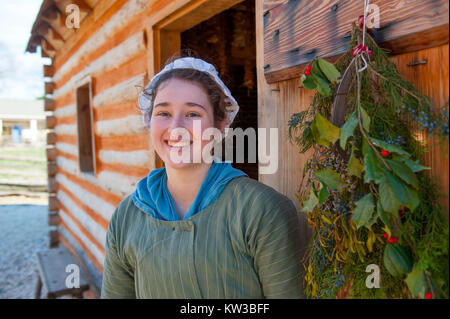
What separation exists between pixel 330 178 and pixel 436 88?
40 cm

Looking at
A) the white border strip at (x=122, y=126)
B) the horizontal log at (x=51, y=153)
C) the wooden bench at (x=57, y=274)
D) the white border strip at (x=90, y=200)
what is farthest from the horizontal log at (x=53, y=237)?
the white border strip at (x=122, y=126)

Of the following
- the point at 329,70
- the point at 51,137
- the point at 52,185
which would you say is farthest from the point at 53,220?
the point at 329,70

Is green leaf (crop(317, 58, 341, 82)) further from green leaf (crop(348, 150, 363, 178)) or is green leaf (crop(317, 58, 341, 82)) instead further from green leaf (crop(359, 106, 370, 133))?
green leaf (crop(348, 150, 363, 178))

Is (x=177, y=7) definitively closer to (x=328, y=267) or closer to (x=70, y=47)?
(x=328, y=267)

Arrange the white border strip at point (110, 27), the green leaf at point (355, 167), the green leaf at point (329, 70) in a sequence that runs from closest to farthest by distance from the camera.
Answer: the green leaf at point (355, 167) → the green leaf at point (329, 70) → the white border strip at point (110, 27)

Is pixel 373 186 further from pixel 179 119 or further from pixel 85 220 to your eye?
pixel 85 220

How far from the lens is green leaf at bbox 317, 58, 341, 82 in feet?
3.87

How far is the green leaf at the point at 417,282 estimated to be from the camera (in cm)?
97

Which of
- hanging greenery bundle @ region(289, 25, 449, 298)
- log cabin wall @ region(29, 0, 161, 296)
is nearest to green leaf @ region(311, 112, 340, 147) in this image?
hanging greenery bundle @ region(289, 25, 449, 298)

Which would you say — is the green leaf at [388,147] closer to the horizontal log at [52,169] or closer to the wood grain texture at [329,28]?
the wood grain texture at [329,28]

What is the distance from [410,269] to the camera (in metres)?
1.03

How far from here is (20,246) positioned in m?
8.38

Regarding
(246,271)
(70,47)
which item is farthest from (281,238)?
(70,47)
